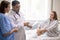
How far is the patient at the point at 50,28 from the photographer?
9.90 ft

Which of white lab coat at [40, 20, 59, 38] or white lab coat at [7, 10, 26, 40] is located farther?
white lab coat at [40, 20, 59, 38]

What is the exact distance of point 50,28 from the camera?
3.04 metres

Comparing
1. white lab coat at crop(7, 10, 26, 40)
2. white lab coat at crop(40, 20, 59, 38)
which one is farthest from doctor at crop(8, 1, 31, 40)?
white lab coat at crop(40, 20, 59, 38)

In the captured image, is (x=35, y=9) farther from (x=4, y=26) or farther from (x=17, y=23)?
(x=4, y=26)

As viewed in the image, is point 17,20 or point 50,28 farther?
point 50,28

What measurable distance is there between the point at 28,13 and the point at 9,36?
1461mm

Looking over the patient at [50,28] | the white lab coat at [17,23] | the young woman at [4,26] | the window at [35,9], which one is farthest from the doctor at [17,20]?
the window at [35,9]

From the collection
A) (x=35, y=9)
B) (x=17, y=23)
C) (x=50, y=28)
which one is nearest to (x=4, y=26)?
(x=17, y=23)

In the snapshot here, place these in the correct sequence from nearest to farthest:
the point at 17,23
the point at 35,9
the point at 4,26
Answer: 1. the point at 4,26
2. the point at 17,23
3. the point at 35,9

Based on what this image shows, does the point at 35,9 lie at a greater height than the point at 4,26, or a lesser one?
greater

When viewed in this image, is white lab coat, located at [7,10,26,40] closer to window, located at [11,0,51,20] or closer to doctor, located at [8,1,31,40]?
doctor, located at [8,1,31,40]

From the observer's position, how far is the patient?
3018 mm

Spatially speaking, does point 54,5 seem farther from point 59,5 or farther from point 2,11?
point 2,11

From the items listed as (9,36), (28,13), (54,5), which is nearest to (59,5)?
(54,5)
